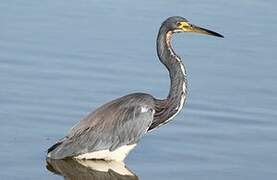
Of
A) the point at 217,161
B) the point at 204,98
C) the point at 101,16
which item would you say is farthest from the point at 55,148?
the point at 101,16

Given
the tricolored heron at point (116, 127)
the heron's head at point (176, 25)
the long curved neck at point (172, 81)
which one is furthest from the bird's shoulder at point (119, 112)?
the heron's head at point (176, 25)

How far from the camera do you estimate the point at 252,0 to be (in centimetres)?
1498

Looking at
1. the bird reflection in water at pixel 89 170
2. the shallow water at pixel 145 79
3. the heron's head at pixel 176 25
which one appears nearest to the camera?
the bird reflection in water at pixel 89 170

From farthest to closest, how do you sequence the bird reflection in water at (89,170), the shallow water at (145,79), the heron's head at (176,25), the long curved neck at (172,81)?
the heron's head at (176,25), the long curved neck at (172,81), the shallow water at (145,79), the bird reflection in water at (89,170)

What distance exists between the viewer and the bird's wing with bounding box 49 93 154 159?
9.45m

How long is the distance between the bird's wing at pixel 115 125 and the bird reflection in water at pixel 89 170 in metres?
0.14

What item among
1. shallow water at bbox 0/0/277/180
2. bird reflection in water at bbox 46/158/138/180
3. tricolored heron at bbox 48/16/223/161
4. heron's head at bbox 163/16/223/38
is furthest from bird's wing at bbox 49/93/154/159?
heron's head at bbox 163/16/223/38

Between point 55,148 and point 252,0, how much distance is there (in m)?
6.50

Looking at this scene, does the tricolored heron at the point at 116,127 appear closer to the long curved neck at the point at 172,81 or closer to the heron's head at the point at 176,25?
the long curved neck at the point at 172,81

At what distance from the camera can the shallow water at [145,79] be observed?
9406mm

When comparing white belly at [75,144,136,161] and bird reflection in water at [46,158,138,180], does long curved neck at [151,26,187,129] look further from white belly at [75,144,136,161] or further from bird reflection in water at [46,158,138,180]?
bird reflection in water at [46,158,138,180]

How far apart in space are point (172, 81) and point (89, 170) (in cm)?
126

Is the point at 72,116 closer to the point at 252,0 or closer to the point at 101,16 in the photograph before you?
the point at 101,16

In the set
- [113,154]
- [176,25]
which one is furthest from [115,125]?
[176,25]
